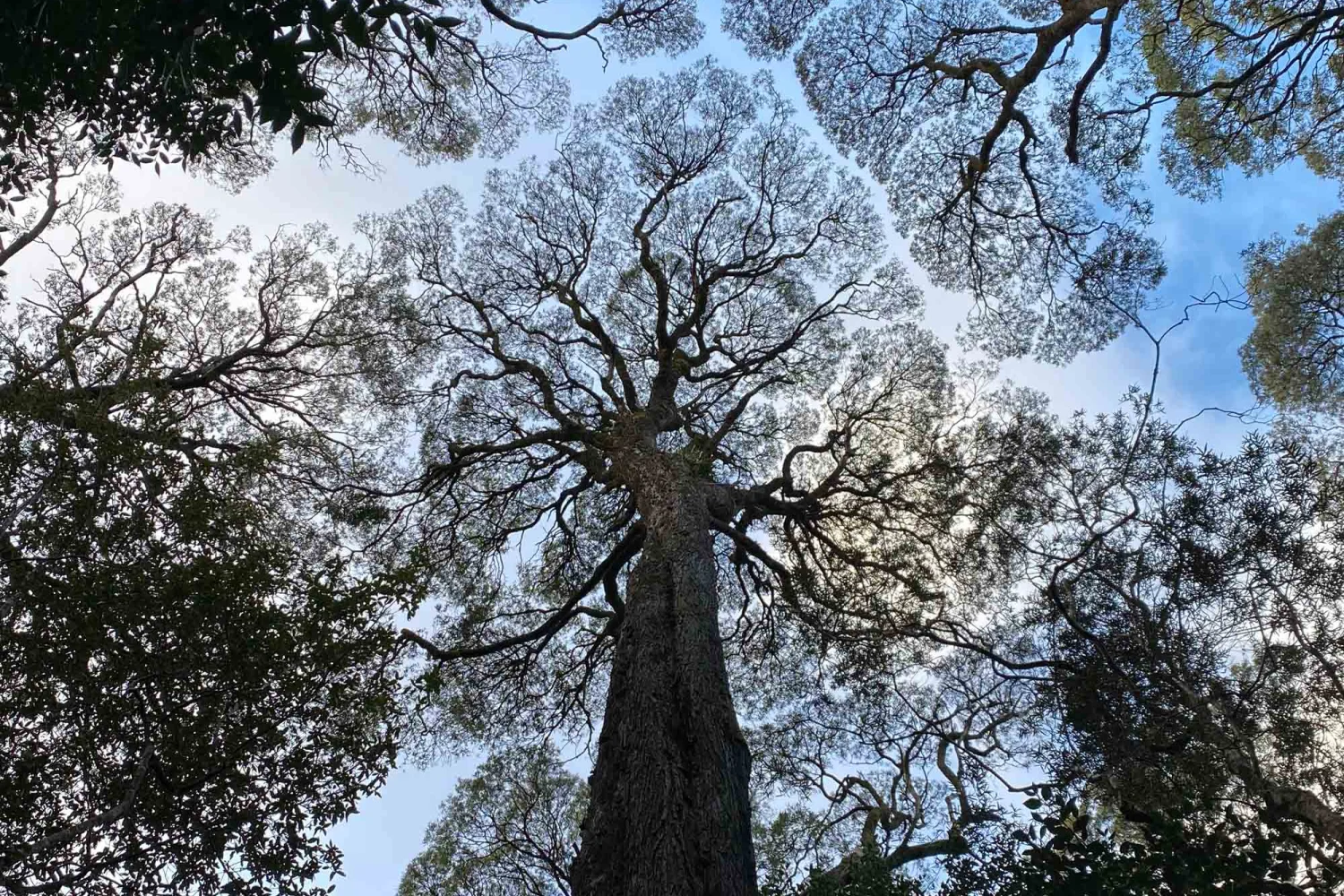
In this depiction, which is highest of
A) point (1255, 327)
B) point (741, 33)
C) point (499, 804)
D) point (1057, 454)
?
point (741, 33)

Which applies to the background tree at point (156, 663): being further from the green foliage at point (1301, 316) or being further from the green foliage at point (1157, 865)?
the green foliage at point (1301, 316)

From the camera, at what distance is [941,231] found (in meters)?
9.76

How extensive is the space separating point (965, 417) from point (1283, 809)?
19.6 feet

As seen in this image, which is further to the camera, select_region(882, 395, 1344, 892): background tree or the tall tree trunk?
select_region(882, 395, 1344, 892): background tree

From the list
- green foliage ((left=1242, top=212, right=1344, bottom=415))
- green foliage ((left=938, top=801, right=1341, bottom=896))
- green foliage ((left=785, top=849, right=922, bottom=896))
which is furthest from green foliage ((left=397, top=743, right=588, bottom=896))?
green foliage ((left=1242, top=212, right=1344, bottom=415))

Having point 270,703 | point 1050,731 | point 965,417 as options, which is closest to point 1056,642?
point 1050,731

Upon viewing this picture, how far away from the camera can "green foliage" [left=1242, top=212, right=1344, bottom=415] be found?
10.9 metres

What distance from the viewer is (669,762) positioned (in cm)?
408

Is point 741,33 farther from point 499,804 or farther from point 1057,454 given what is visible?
point 499,804

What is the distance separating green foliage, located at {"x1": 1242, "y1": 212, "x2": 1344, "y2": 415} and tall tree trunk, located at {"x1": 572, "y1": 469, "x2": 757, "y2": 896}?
37.2ft

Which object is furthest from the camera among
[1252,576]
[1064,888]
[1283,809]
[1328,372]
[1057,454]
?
[1328,372]

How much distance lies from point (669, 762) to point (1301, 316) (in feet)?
42.4

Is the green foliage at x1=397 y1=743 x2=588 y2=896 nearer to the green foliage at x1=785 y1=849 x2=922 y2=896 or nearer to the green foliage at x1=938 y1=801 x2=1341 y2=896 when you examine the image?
the green foliage at x1=785 y1=849 x2=922 y2=896

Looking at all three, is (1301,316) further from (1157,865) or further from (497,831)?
(497,831)
